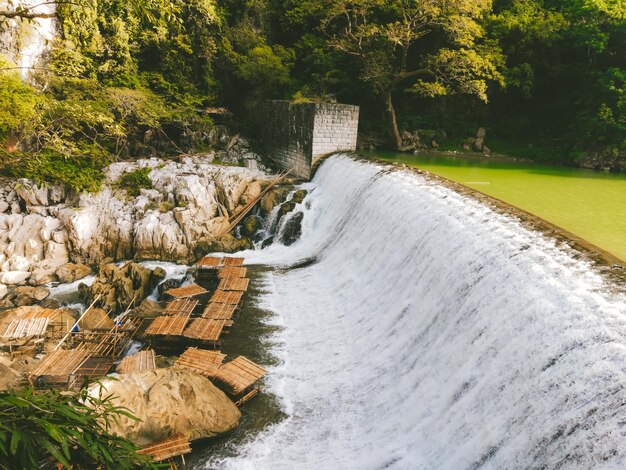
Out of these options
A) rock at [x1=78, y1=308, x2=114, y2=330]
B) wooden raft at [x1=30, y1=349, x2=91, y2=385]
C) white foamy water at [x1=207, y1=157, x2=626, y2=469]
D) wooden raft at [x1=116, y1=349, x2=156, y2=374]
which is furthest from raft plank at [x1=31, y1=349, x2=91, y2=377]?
white foamy water at [x1=207, y1=157, x2=626, y2=469]

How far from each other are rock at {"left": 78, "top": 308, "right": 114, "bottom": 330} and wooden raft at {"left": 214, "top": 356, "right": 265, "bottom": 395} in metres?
5.02

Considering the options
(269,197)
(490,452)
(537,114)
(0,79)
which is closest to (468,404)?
(490,452)

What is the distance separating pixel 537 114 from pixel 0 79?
24576mm

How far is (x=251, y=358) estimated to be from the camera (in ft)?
30.3

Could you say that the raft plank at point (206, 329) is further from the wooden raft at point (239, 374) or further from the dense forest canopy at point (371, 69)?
the dense forest canopy at point (371, 69)

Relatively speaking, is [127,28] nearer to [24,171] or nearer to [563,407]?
[24,171]

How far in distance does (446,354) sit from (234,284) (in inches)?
266

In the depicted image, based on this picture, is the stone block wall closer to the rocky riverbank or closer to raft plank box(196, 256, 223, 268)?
the rocky riverbank

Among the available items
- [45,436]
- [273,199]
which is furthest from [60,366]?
[273,199]

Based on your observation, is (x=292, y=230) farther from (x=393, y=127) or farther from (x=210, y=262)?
(x=393, y=127)

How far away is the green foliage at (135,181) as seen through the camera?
1755cm

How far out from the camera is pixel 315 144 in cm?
1920

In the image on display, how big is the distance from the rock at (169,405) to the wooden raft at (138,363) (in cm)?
102

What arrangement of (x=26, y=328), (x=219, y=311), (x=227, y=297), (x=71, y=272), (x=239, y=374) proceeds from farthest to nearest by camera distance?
(x=71, y=272), (x=227, y=297), (x=219, y=311), (x=26, y=328), (x=239, y=374)
